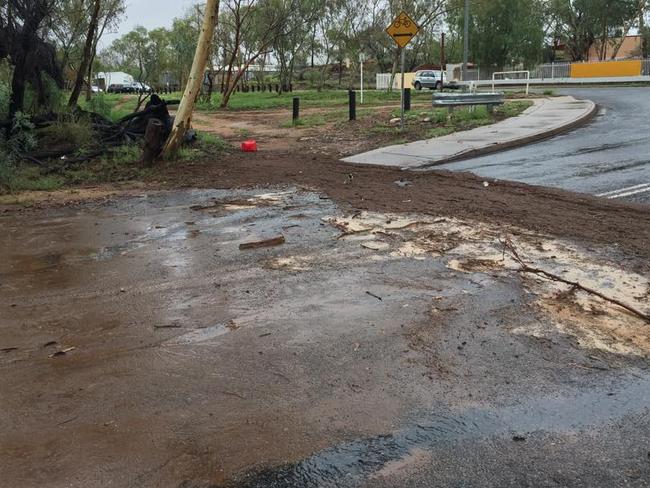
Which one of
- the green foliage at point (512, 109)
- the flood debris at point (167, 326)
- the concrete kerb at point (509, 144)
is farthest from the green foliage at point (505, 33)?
the flood debris at point (167, 326)

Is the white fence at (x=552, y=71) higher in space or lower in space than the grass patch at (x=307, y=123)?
higher

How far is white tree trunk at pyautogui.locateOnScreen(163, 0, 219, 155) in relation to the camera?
13.6 meters

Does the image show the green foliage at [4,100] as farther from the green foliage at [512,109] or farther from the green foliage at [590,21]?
the green foliage at [590,21]

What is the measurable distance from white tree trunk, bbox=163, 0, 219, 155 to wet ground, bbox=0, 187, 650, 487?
722cm

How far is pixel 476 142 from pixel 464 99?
15.0ft

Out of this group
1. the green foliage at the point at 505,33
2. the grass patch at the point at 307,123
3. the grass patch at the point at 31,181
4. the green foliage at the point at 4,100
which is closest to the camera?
the grass patch at the point at 31,181

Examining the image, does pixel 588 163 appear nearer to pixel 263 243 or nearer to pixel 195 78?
pixel 263 243

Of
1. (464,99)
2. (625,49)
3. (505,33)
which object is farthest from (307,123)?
(625,49)

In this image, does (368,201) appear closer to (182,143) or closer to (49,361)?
(49,361)

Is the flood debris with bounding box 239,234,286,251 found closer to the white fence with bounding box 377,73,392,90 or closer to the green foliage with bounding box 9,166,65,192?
the green foliage with bounding box 9,166,65,192

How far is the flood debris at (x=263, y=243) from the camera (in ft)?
22.4

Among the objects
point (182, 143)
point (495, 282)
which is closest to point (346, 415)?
point (495, 282)

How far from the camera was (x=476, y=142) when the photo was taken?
46.5ft

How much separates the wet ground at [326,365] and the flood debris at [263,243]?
0.12 m
